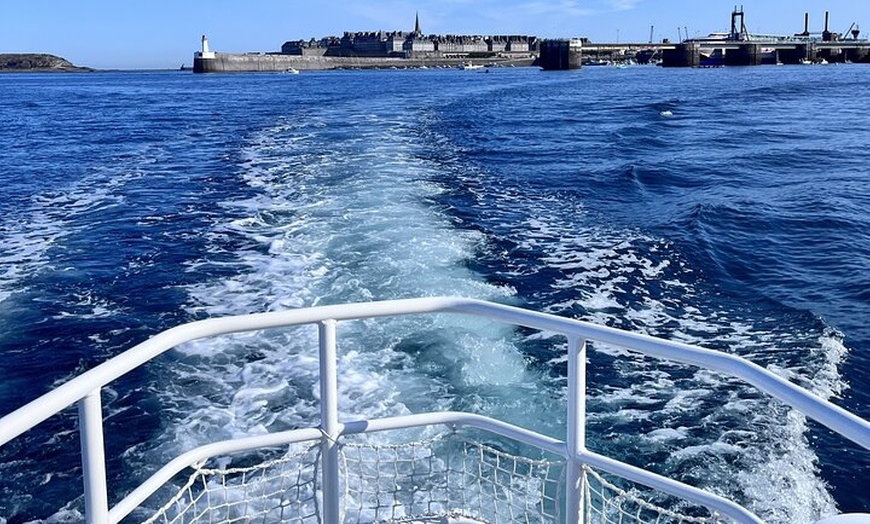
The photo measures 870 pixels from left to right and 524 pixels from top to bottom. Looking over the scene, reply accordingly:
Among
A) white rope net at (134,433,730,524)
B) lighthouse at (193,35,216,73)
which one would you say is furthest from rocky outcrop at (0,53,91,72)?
white rope net at (134,433,730,524)

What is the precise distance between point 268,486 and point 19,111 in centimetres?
3535

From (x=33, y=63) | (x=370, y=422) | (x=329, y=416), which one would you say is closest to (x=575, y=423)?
(x=370, y=422)

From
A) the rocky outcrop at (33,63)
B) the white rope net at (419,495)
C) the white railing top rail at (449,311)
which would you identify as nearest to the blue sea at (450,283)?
the white rope net at (419,495)

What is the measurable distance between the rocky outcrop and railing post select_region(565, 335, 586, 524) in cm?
16781

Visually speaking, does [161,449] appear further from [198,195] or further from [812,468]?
[198,195]

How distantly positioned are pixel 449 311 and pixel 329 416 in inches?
18.4

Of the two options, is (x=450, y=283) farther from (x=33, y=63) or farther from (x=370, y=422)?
(x=33, y=63)

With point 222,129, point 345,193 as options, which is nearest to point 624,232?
point 345,193

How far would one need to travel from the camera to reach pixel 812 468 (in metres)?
4.56

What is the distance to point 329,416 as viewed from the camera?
7.27 feet

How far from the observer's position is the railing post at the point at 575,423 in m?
2.05

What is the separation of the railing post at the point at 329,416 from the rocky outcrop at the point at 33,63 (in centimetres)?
16740

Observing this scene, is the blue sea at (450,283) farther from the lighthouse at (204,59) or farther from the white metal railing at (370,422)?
the lighthouse at (204,59)

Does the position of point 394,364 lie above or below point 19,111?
below
